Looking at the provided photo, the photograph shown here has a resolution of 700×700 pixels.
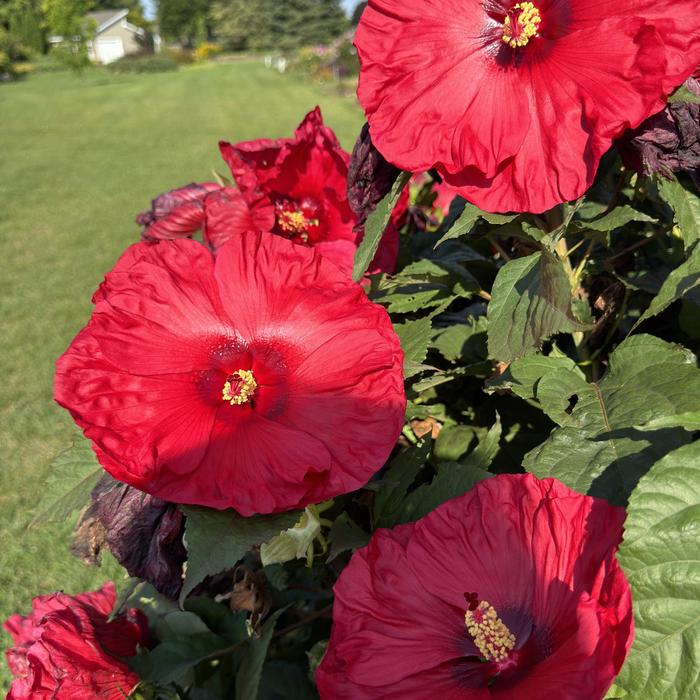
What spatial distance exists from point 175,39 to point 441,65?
186 feet

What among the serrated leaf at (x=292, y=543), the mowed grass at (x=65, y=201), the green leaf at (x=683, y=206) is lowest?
the mowed grass at (x=65, y=201)

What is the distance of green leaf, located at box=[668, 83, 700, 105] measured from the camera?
2.92ft

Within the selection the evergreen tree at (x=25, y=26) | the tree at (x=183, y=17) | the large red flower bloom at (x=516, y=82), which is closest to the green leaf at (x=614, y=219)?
the large red flower bloom at (x=516, y=82)

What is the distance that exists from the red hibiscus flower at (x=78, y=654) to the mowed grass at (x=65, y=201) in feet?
0.66

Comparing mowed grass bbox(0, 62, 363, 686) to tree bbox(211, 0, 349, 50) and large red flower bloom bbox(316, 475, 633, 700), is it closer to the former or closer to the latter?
large red flower bloom bbox(316, 475, 633, 700)

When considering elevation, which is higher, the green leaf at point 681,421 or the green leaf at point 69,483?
the green leaf at point 681,421

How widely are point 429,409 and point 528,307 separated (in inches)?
12.4

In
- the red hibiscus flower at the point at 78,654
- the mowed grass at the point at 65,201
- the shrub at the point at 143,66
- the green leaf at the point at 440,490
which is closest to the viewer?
the green leaf at the point at 440,490

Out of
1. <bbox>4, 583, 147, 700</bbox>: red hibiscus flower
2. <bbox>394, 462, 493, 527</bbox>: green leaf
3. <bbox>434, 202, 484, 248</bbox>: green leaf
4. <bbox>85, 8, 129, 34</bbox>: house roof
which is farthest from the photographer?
<bbox>85, 8, 129, 34</bbox>: house roof

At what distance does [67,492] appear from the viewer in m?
1.17

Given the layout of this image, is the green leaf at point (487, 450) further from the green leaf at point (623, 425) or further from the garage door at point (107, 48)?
the garage door at point (107, 48)

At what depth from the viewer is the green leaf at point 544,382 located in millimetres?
1021

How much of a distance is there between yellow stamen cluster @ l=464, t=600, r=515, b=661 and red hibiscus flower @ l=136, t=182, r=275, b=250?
0.73 meters

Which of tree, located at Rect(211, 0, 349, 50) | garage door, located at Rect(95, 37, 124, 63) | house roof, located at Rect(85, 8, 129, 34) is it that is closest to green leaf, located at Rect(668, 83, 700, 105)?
tree, located at Rect(211, 0, 349, 50)
